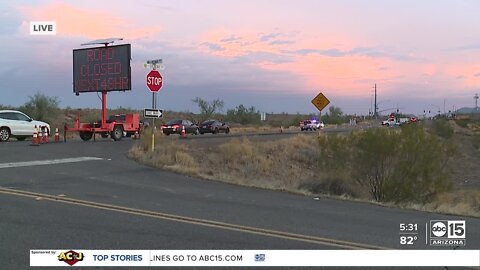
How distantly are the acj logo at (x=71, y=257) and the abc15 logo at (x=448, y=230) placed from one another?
557cm

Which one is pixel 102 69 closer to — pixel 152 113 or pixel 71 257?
pixel 152 113

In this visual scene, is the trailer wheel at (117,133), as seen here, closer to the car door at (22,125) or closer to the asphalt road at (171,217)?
the car door at (22,125)

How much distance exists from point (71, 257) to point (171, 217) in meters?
2.89

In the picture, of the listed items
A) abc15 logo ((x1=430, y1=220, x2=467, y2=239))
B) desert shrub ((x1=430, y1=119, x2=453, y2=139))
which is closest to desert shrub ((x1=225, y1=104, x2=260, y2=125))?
desert shrub ((x1=430, y1=119, x2=453, y2=139))

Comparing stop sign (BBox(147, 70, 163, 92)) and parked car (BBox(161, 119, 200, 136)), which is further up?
stop sign (BBox(147, 70, 163, 92))

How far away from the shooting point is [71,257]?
20.8ft

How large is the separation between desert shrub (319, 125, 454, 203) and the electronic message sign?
45.4 ft

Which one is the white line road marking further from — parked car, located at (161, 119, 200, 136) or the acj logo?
parked car, located at (161, 119, 200, 136)

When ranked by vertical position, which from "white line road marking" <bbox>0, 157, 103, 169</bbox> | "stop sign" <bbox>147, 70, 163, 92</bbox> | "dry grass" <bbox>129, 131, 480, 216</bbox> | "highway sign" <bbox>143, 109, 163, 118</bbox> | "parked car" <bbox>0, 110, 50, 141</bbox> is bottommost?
"dry grass" <bbox>129, 131, 480, 216</bbox>

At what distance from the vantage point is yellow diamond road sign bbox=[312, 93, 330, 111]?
29.0 metres

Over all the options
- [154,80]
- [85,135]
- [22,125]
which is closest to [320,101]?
[154,80]

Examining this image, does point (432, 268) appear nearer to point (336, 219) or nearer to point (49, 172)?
point (336, 219)

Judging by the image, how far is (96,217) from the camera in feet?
29.3

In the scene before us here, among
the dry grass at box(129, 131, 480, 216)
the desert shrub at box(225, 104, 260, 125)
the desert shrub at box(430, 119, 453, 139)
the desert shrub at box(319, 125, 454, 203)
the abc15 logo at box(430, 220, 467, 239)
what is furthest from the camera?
the desert shrub at box(225, 104, 260, 125)
